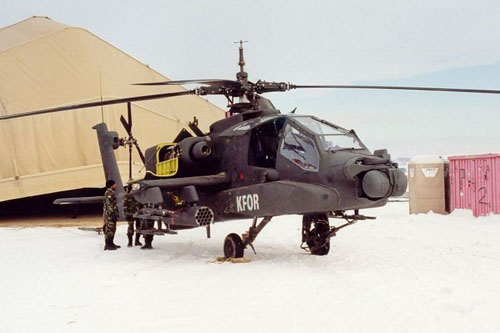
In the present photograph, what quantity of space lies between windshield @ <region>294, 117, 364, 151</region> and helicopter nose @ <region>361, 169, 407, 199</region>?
870 mm

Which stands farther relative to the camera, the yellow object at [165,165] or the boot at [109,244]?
the boot at [109,244]

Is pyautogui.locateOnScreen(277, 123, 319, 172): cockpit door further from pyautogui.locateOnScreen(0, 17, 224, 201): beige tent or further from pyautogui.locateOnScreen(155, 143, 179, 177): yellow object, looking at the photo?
pyautogui.locateOnScreen(0, 17, 224, 201): beige tent

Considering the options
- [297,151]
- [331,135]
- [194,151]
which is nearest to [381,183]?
[331,135]

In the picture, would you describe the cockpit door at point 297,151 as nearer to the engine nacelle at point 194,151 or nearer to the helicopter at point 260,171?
the helicopter at point 260,171

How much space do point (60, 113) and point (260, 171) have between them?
491 inches

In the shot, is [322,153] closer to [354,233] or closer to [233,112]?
[233,112]

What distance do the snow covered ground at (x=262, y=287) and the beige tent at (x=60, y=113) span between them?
686 cm

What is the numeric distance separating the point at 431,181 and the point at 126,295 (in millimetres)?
13720

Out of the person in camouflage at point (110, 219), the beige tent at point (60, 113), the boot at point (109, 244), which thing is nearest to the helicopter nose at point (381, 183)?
the person in camouflage at point (110, 219)

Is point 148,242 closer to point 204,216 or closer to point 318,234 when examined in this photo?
point 204,216

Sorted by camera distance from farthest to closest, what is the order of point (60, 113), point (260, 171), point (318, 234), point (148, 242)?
point (60, 113), point (148, 242), point (318, 234), point (260, 171)

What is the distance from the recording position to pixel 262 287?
6.54 m

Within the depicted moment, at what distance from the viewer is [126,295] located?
20.7ft

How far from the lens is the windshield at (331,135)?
7723 mm
